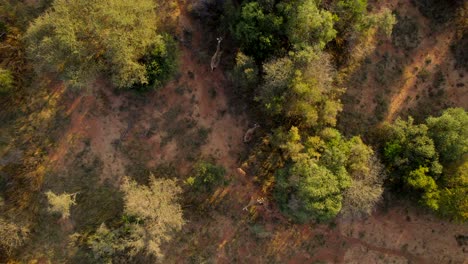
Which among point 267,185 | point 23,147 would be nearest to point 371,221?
point 267,185

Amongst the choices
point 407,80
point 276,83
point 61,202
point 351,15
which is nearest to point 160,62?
point 276,83

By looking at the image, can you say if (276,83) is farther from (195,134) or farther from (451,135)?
(451,135)

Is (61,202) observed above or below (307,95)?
below

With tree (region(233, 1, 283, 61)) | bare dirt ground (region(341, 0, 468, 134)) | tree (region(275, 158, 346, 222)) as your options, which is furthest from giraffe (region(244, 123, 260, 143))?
bare dirt ground (region(341, 0, 468, 134))

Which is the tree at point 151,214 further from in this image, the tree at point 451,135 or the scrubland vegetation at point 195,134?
the tree at point 451,135

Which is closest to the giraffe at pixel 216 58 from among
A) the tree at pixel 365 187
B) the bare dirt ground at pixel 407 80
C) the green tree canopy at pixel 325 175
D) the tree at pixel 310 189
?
the green tree canopy at pixel 325 175

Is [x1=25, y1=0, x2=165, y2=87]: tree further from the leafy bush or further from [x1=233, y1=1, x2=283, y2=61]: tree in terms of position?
[x1=233, y1=1, x2=283, y2=61]: tree

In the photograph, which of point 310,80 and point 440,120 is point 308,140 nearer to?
point 310,80
